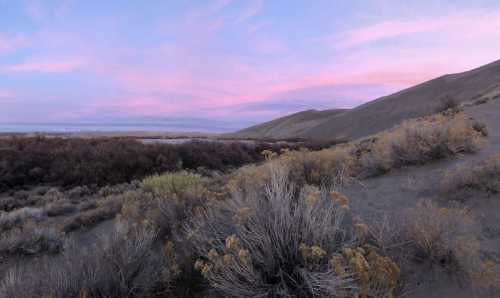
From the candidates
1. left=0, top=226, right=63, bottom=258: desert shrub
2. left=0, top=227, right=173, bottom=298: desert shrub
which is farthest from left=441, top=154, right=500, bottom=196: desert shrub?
left=0, top=226, right=63, bottom=258: desert shrub

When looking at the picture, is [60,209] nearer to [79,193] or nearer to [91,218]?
[91,218]

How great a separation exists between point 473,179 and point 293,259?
387cm

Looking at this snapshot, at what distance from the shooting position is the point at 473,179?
5.17 meters

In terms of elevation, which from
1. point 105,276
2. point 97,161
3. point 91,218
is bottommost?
point 91,218

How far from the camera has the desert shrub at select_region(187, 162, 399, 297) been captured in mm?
2584

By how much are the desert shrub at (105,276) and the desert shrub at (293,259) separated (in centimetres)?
73

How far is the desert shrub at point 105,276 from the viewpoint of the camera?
300cm

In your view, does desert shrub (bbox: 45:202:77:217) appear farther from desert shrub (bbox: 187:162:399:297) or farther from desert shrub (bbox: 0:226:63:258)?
desert shrub (bbox: 187:162:399:297)

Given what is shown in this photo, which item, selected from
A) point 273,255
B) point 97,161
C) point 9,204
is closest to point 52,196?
point 9,204

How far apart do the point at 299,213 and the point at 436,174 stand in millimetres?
4375

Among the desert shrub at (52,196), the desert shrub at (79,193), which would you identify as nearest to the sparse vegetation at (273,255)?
the desert shrub at (52,196)

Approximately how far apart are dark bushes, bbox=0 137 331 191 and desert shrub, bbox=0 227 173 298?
12388 mm

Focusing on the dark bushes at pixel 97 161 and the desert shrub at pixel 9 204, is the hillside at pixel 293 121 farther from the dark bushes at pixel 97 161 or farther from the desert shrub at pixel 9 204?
the desert shrub at pixel 9 204

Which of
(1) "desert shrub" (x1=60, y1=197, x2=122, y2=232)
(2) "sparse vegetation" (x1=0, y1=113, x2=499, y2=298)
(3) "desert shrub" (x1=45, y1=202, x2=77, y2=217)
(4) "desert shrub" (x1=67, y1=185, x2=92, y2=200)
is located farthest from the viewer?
(4) "desert shrub" (x1=67, y1=185, x2=92, y2=200)
